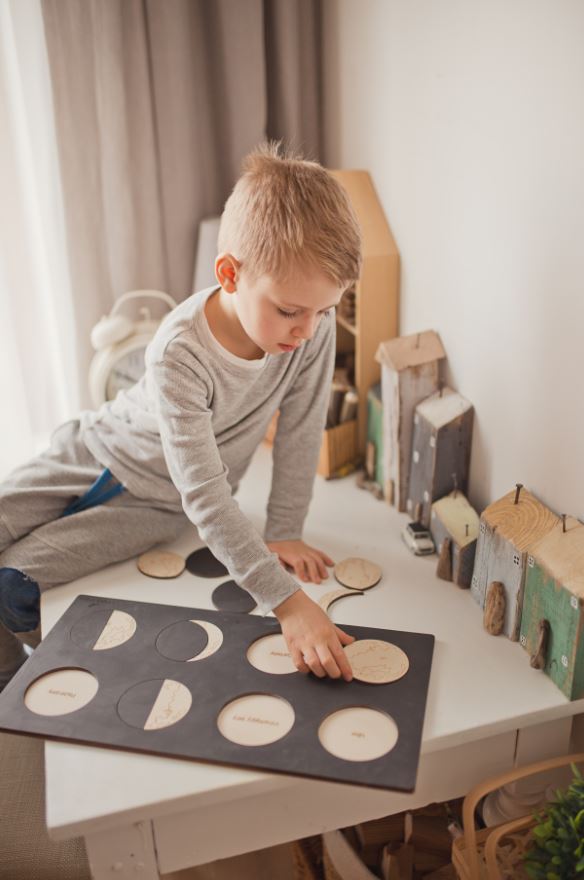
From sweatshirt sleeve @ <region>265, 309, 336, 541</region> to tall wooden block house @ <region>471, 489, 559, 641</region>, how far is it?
273mm

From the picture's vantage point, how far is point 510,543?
845 mm

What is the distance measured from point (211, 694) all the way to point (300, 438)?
43 cm

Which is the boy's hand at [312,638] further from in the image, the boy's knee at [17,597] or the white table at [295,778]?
the boy's knee at [17,597]

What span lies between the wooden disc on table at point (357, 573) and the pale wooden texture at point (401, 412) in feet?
0.54

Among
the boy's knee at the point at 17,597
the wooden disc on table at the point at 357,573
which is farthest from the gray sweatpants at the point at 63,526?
the wooden disc on table at the point at 357,573

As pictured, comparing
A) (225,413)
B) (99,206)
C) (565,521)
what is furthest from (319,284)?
(99,206)

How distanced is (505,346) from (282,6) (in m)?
0.79

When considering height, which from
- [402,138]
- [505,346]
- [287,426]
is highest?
[402,138]

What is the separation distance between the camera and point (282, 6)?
133cm

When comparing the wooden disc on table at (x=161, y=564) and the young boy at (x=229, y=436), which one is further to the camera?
the wooden disc on table at (x=161, y=564)

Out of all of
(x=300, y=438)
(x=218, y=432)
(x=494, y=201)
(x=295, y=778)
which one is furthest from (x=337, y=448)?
(x=295, y=778)

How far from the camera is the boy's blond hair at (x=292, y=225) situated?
0.81 meters

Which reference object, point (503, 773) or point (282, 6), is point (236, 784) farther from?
point (282, 6)

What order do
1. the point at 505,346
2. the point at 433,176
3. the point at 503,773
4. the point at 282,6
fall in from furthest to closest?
1. the point at 282,6
2. the point at 433,176
3. the point at 505,346
4. the point at 503,773
